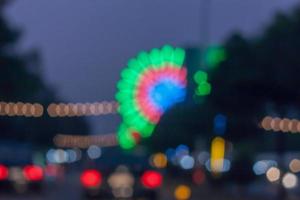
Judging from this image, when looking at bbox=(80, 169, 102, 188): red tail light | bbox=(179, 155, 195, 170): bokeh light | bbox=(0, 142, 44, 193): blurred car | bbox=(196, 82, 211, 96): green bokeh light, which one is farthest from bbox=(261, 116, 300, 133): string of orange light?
bbox=(179, 155, 195, 170): bokeh light

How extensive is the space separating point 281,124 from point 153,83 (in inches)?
230

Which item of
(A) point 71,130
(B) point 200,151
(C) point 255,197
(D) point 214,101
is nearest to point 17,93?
(B) point 200,151

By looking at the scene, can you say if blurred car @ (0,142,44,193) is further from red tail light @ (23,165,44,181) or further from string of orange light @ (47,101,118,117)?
string of orange light @ (47,101,118,117)

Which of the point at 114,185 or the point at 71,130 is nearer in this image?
the point at 114,185

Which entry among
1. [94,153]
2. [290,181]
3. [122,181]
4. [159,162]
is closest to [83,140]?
[94,153]

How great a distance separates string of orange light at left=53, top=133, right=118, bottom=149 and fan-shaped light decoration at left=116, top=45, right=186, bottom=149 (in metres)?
54.1

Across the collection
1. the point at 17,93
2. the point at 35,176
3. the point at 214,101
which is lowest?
the point at 35,176

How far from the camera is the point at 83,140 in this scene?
134m

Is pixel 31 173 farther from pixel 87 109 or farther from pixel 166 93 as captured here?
pixel 87 109

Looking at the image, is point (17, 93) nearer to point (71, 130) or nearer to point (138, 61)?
point (138, 61)

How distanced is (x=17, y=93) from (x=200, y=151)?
1104 centimetres

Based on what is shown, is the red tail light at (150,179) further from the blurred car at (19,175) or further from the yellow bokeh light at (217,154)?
the yellow bokeh light at (217,154)

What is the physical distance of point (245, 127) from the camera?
57156mm

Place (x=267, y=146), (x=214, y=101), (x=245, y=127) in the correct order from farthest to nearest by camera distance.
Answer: (x=267, y=146) → (x=245, y=127) → (x=214, y=101)
